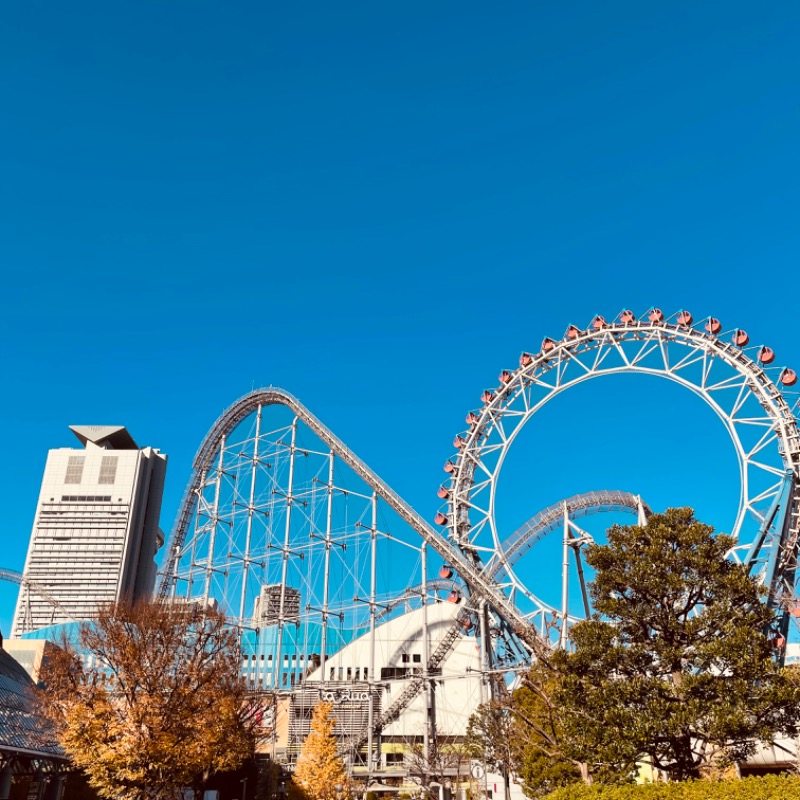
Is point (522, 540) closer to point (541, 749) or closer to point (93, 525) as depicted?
point (541, 749)

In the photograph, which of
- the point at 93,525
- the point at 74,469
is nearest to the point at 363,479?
the point at 93,525

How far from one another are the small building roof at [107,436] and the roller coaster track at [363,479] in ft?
272

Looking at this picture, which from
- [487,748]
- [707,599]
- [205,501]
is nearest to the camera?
[707,599]

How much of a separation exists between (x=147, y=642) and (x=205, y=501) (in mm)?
27618

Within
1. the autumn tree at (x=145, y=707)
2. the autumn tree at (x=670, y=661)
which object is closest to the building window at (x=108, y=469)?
the autumn tree at (x=145, y=707)

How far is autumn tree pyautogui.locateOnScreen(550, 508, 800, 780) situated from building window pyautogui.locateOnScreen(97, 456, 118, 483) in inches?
4705

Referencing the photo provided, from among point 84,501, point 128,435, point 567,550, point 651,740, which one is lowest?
point 651,740

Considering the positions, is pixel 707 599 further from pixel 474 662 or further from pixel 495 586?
pixel 474 662

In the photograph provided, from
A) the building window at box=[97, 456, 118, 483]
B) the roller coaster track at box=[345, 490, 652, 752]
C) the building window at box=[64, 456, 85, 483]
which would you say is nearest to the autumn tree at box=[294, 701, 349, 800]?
the roller coaster track at box=[345, 490, 652, 752]

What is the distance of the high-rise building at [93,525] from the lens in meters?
119

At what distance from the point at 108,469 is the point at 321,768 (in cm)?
10346

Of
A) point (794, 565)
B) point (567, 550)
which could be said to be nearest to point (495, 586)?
point (567, 550)

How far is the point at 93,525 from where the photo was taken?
402 ft

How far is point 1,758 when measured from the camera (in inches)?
966
